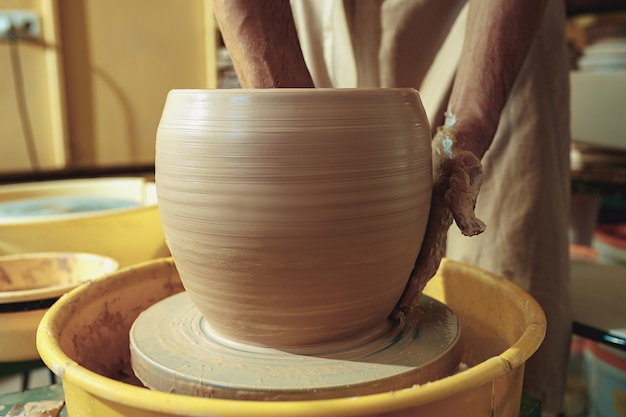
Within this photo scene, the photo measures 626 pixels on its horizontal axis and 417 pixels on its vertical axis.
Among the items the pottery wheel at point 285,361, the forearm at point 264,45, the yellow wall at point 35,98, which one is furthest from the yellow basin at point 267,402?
the yellow wall at point 35,98

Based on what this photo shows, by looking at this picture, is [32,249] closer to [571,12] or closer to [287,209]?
[287,209]

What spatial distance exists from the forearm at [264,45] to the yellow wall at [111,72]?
2.19m

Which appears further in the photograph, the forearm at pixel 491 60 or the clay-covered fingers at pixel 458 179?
the forearm at pixel 491 60

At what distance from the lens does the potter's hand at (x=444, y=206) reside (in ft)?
1.94

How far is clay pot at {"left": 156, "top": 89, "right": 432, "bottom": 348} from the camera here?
0.51 metres

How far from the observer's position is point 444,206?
0.63 metres

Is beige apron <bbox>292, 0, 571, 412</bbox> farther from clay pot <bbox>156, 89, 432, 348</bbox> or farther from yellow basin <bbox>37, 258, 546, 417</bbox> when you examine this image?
clay pot <bbox>156, 89, 432, 348</bbox>

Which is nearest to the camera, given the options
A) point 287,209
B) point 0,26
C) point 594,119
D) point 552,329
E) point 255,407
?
point 255,407

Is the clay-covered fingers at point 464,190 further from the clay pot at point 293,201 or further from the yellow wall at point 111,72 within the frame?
the yellow wall at point 111,72

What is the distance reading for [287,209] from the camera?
513 millimetres

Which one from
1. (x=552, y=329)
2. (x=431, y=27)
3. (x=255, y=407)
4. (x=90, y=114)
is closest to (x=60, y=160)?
(x=90, y=114)

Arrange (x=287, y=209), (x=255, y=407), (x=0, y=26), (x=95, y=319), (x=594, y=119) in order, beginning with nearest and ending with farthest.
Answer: (x=255, y=407)
(x=287, y=209)
(x=95, y=319)
(x=594, y=119)
(x=0, y=26)

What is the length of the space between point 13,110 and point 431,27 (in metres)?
2.16

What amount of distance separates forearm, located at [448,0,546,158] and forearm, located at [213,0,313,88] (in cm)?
21
